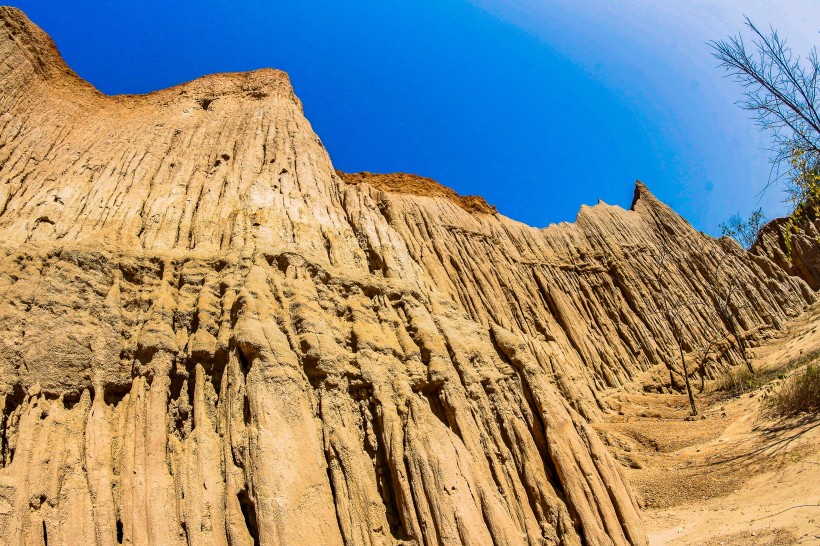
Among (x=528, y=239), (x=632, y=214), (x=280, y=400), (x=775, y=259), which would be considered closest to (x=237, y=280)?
(x=280, y=400)

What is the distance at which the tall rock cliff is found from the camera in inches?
457

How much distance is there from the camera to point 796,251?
44156 mm

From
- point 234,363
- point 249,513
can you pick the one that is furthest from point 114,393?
point 249,513

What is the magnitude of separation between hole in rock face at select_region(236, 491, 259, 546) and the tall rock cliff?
106mm

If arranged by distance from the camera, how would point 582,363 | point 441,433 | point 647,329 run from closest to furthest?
point 441,433
point 582,363
point 647,329

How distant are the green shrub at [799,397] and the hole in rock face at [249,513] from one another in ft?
58.2

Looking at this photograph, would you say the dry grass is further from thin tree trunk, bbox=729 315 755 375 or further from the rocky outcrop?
the rocky outcrop

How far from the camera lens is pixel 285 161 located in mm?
23359

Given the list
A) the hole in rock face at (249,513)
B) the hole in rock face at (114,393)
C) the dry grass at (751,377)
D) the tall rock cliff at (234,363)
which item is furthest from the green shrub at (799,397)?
the hole in rock face at (114,393)

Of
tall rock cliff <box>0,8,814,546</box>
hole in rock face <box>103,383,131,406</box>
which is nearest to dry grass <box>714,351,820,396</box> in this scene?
tall rock cliff <box>0,8,814,546</box>

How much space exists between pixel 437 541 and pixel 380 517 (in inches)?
55.4

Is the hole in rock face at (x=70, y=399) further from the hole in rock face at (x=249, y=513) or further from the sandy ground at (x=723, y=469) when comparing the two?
the sandy ground at (x=723, y=469)

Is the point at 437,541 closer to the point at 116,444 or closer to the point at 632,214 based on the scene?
the point at 116,444

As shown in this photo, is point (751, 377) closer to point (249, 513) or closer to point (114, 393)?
point (249, 513)
